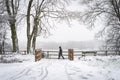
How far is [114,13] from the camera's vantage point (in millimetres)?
30938

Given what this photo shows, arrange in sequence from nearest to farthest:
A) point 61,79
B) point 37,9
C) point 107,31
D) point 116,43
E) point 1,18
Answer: point 61,79 < point 1,18 < point 116,43 < point 107,31 < point 37,9

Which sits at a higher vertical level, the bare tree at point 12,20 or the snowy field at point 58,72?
the bare tree at point 12,20

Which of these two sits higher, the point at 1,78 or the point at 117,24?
the point at 117,24

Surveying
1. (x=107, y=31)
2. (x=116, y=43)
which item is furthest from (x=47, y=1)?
(x=116, y=43)

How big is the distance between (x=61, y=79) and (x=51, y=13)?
25095mm

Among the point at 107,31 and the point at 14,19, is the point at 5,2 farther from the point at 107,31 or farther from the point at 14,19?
the point at 107,31

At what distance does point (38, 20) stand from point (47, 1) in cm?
335

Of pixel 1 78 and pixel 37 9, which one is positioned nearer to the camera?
pixel 1 78

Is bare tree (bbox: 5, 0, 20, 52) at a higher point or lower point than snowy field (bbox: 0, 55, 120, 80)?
higher

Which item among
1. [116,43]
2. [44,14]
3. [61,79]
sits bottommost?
[61,79]

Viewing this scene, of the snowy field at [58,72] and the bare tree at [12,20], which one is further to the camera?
the bare tree at [12,20]

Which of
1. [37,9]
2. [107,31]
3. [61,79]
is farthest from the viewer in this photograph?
[37,9]

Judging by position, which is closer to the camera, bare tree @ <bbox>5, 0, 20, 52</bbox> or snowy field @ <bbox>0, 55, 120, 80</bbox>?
snowy field @ <bbox>0, 55, 120, 80</bbox>

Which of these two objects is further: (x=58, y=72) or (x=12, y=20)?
(x=12, y=20)
